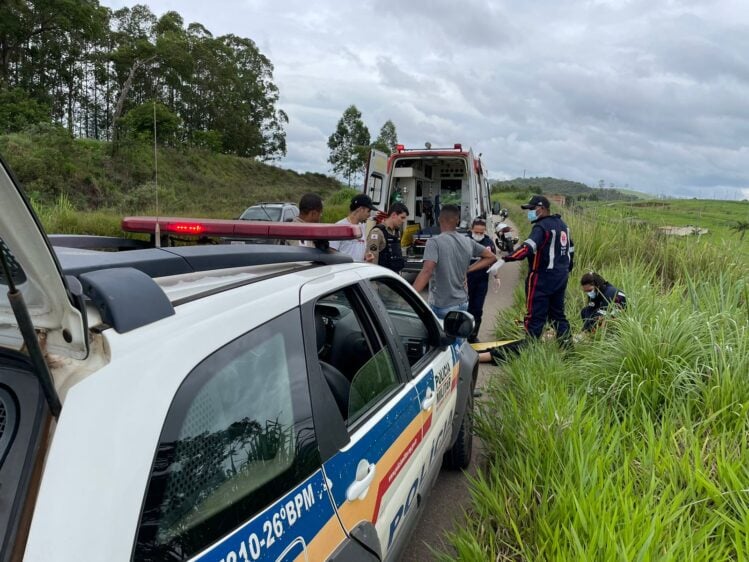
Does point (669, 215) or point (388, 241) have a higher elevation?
point (669, 215)

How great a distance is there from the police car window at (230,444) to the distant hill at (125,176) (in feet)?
38.3

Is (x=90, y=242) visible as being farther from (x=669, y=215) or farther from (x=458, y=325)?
(x=669, y=215)

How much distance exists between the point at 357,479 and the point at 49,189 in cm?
2190

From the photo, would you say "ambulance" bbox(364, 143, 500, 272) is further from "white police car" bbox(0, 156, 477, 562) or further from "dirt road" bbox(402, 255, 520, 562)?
"white police car" bbox(0, 156, 477, 562)

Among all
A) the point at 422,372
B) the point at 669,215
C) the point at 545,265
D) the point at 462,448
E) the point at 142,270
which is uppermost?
the point at 669,215

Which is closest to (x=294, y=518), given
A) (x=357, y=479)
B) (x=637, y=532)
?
(x=357, y=479)

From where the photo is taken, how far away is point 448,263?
5.06 meters

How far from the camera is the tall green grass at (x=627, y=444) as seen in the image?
7.63 ft

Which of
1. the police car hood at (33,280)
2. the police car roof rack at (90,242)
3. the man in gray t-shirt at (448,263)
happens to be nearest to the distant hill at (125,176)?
the man in gray t-shirt at (448,263)

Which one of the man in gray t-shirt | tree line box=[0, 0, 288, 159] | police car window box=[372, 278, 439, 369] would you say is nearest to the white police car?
police car window box=[372, 278, 439, 369]

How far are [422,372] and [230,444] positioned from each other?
1.46 metres

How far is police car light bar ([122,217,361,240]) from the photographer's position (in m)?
2.14

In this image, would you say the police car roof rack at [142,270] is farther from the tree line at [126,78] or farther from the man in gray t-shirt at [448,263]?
the tree line at [126,78]

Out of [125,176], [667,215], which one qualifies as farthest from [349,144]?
[667,215]
